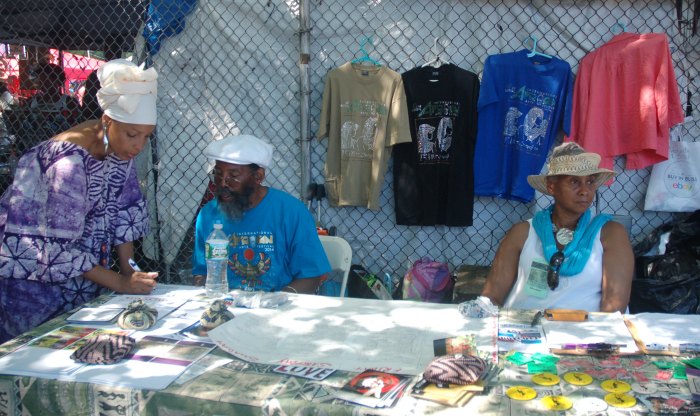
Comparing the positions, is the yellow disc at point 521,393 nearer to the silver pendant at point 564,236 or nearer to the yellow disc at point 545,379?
the yellow disc at point 545,379

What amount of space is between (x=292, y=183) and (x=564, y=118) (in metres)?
2.01

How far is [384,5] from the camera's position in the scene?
178 inches

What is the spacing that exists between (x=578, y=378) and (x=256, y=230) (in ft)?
5.67

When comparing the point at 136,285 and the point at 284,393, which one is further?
the point at 136,285

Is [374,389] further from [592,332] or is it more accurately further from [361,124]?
[361,124]

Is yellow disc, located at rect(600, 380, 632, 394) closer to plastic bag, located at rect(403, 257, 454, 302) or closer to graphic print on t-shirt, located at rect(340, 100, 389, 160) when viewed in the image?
plastic bag, located at rect(403, 257, 454, 302)

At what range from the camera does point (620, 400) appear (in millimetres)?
1482

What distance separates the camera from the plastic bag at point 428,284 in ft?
14.4

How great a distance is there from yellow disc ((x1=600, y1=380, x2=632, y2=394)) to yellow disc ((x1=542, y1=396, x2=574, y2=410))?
133 mm

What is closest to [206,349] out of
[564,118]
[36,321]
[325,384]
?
[325,384]

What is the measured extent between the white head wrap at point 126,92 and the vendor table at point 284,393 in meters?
1.12

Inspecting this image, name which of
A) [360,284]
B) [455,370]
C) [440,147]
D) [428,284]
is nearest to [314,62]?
[440,147]

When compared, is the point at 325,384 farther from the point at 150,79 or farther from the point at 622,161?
the point at 622,161

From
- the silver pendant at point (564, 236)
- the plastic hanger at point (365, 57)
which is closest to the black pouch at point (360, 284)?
the plastic hanger at point (365, 57)
